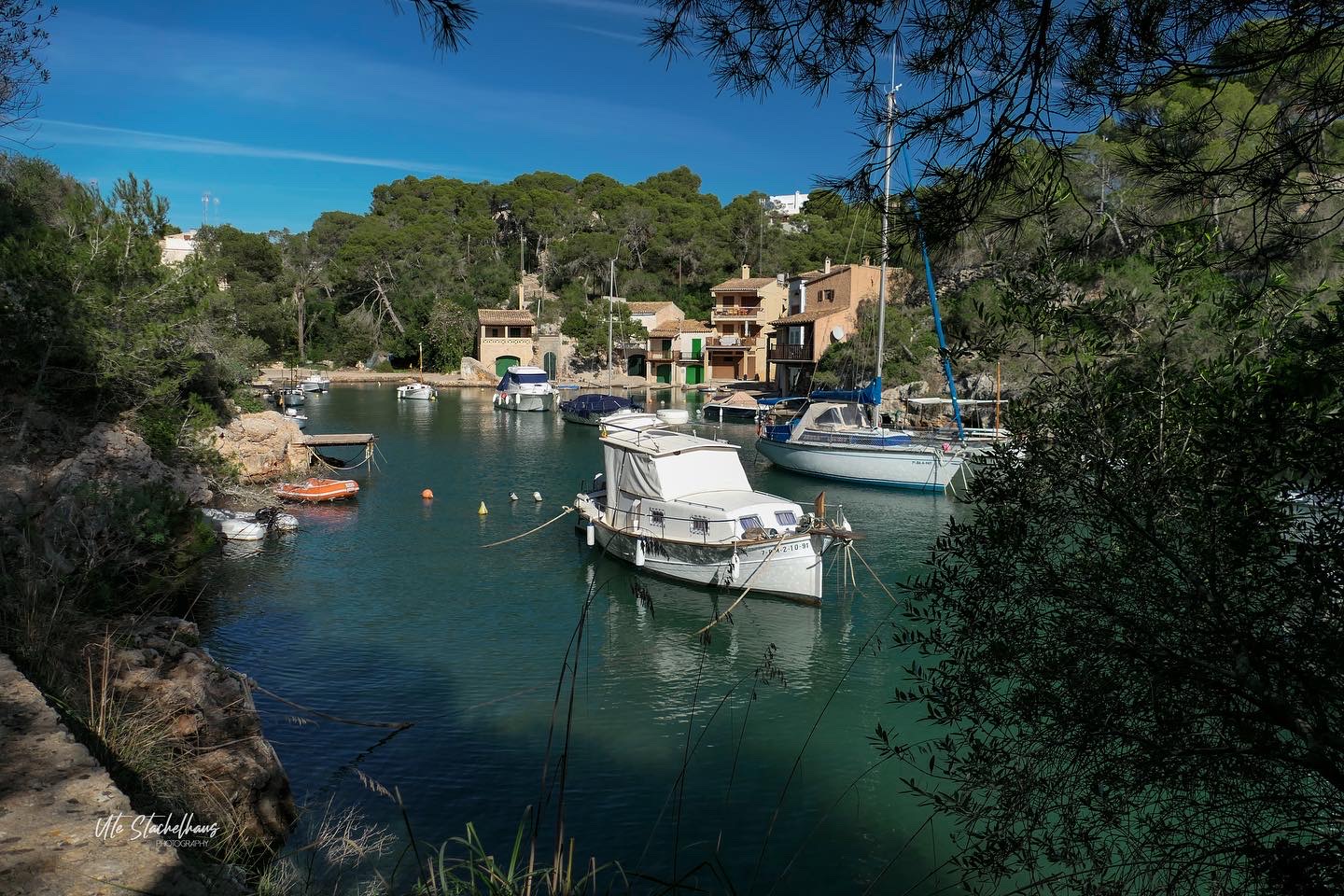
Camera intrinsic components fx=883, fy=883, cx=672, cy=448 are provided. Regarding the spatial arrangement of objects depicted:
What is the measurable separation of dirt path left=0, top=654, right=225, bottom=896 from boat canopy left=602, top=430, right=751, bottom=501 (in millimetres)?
14189

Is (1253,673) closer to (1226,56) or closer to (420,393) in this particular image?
(1226,56)

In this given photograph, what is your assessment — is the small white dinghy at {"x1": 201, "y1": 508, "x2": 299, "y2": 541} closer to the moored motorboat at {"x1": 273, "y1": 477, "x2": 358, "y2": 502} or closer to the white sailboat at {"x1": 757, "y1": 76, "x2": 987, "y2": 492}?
the moored motorboat at {"x1": 273, "y1": 477, "x2": 358, "y2": 502}

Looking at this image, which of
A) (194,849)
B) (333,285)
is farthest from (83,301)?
(333,285)

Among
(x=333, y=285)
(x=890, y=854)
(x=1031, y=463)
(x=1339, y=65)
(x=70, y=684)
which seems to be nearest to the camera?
(x=1339, y=65)

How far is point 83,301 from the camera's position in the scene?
17812 mm

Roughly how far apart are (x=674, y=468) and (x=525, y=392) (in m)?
35.4

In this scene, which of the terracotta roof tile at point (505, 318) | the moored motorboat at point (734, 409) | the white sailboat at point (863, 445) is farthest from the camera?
the terracotta roof tile at point (505, 318)

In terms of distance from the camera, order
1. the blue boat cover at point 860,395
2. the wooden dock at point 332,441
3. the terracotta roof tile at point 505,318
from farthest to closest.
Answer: the terracotta roof tile at point 505,318 < the blue boat cover at point 860,395 < the wooden dock at point 332,441

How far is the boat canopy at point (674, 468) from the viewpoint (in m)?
18.9

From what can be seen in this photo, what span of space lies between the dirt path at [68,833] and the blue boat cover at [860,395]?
29.1 metres

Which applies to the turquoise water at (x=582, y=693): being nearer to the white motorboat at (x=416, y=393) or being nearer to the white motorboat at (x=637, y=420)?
the white motorboat at (x=637, y=420)

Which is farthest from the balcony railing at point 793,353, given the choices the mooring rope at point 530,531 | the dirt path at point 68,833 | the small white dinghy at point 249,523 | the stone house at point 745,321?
the dirt path at point 68,833

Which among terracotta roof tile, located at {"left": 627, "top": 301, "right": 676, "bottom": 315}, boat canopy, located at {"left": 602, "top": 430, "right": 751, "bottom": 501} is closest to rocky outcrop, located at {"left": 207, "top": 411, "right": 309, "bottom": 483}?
boat canopy, located at {"left": 602, "top": 430, "right": 751, "bottom": 501}

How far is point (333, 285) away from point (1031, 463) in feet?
260
